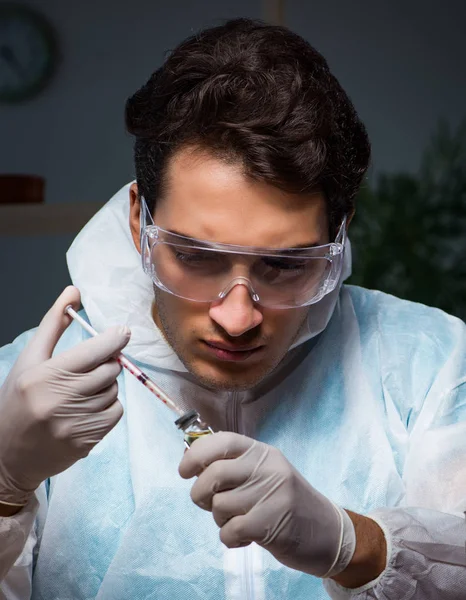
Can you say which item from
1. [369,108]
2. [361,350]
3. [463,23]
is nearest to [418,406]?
[361,350]

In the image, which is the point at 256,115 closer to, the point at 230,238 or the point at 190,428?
the point at 230,238

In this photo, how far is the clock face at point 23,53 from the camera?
11.3ft

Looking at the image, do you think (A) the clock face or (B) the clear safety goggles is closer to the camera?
(B) the clear safety goggles

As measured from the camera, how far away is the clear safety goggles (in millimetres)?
1521

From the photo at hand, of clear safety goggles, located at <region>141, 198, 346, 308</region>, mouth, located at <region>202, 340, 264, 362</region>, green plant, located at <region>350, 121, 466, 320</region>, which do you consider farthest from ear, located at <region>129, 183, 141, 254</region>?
green plant, located at <region>350, 121, 466, 320</region>

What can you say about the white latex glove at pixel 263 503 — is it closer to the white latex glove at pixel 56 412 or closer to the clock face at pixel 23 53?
the white latex glove at pixel 56 412

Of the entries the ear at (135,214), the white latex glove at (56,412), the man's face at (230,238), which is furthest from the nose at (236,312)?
the ear at (135,214)

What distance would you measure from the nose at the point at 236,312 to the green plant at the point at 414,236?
80.2 inches

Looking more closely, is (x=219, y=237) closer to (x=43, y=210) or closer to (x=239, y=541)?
(x=239, y=541)

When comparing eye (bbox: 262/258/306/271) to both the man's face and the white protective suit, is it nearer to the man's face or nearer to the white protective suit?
the man's face

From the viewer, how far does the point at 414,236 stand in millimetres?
3508

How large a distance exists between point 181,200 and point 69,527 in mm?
617

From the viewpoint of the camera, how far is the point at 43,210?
3.38 metres

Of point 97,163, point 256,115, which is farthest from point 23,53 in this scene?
point 256,115
